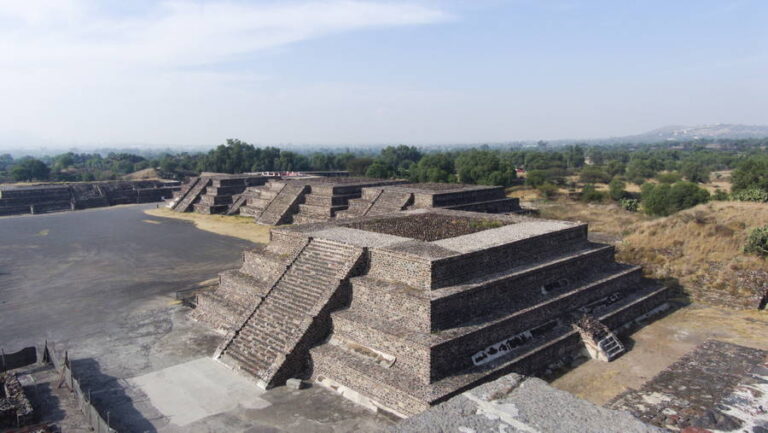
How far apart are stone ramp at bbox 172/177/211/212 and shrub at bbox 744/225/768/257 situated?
4007 cm

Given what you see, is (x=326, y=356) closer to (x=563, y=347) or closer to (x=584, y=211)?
(x=563, y=347)

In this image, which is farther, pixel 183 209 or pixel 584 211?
pixel 183 209

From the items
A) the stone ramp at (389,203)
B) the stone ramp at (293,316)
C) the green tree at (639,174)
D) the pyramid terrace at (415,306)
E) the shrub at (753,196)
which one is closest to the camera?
the pyramid terrace at (415,306)

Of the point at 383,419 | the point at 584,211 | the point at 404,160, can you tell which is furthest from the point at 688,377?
the point at 404,160

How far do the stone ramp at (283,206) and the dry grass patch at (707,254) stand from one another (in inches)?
827

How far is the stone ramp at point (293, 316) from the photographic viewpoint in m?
12.3

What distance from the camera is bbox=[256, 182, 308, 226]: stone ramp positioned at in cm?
3481

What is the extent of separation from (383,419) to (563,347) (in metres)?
5.56

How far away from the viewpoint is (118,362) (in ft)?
43.5

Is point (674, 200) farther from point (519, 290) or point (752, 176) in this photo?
point (519, 290)

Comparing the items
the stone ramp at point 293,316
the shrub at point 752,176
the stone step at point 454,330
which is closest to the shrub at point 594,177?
the shrub at point 752,176

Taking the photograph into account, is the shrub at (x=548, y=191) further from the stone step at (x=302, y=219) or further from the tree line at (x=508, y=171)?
the stone step at (x=302, y=219)

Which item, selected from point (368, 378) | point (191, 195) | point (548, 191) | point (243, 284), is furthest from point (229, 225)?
point (548, 191)

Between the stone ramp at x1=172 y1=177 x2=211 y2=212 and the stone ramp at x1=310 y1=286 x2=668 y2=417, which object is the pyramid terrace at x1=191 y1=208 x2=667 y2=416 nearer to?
the stone ramp at x1=310 y1=286 x2=668 y2=417
